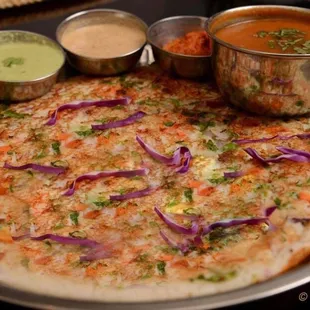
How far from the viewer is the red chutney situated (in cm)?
427

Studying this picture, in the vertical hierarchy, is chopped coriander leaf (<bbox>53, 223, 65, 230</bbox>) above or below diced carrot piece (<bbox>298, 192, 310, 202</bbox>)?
below

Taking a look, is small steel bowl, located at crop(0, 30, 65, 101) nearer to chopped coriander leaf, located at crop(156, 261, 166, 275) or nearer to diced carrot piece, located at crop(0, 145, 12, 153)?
diced carrot piece, located at crop(0, 145, 12, 153)

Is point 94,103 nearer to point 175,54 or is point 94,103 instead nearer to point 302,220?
point 175,54

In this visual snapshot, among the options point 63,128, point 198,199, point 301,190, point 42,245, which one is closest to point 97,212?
point 42,245

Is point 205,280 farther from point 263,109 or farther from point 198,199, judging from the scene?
point 263,109

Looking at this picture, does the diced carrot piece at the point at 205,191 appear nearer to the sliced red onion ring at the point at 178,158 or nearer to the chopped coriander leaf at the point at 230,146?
the sliced red onion ring at the point at 178,158

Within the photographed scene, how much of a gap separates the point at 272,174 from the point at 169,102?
994mm

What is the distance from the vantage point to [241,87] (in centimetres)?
385

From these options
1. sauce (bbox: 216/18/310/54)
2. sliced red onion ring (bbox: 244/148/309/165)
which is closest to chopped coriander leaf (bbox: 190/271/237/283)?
sliced red onion ring (bbox: 244/148/309/165)

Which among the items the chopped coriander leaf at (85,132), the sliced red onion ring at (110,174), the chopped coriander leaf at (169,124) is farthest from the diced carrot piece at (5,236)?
the chopped coriander leaf at (169,124)

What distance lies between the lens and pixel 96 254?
293cm

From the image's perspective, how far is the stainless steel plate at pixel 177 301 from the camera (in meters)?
2.61

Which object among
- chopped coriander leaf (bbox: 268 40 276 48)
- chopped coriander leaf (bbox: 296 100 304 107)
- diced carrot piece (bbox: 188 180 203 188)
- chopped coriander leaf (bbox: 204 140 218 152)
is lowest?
diced carrot piece (bbox: 188 180 203 188)

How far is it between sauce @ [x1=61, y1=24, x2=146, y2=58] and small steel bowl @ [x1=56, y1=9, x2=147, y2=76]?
4cm
